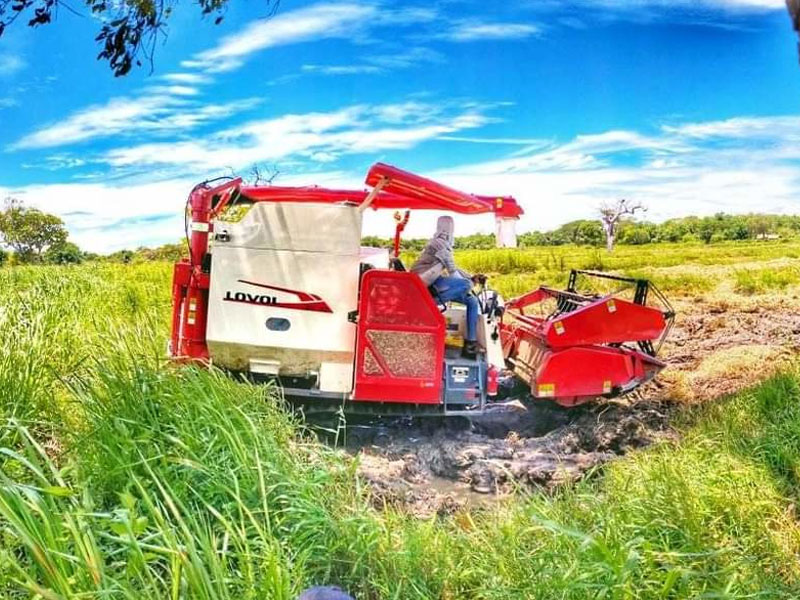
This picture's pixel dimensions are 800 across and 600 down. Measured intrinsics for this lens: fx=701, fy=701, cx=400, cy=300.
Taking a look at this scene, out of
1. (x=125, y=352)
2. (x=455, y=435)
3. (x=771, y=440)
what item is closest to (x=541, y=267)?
(x=455, y=435)

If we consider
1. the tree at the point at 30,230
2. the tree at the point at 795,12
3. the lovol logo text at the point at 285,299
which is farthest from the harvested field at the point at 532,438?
the tree at the point at 30,230

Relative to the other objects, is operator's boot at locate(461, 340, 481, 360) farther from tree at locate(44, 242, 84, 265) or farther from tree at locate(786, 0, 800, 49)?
tree at locate(44, 242, 84, 265)

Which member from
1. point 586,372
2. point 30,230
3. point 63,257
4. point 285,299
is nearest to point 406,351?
point 285,299

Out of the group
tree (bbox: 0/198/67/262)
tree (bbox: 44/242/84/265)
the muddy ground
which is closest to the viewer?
the muddy ground

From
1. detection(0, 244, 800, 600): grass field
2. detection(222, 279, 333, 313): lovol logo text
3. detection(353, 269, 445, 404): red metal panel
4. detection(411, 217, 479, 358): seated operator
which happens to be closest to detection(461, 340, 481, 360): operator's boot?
detection(411, 217, 479, 358): seated operator

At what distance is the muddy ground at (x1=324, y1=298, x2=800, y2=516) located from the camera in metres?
5.87

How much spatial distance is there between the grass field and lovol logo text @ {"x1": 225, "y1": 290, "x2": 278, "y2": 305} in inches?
49.0

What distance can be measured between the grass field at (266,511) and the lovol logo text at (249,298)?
124 centimetres

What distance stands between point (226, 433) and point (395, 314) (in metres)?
2.86

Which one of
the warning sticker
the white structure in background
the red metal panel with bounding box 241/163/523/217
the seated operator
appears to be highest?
the red metal panel with bounding box 241/163/523/217

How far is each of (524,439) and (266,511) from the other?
4.57 metres

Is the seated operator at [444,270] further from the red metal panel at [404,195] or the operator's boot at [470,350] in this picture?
the red metal panel at [404,195]

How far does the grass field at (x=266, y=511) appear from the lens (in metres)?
2.47

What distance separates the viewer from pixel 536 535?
12.0ft
